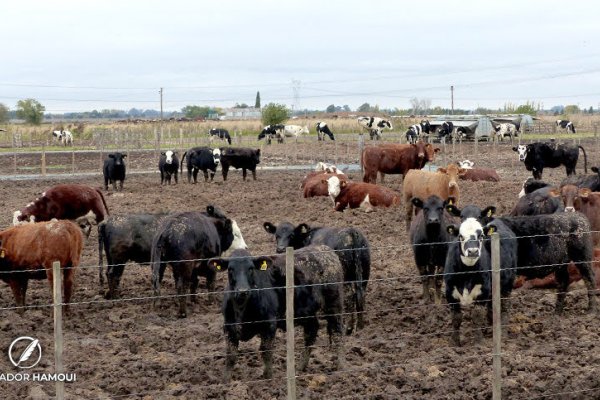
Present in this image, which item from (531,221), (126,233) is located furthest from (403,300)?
(126,233)

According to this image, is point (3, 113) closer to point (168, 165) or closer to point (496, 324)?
point (168, 165)

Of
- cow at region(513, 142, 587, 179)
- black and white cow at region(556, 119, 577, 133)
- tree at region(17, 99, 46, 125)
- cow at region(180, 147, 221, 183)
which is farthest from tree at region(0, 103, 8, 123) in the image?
cow at region(513, 142, 587, 179)

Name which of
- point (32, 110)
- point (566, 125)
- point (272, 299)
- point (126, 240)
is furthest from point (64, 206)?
point (32, 110)

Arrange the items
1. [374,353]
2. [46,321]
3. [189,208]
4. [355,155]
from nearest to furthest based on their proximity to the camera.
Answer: [374,353] < [46,321] < [189,208] < [355,155]

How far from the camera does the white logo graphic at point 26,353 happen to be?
851 centimetres

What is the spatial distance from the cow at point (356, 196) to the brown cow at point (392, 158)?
580cm

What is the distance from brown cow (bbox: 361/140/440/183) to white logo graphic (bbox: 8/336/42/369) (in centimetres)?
1736

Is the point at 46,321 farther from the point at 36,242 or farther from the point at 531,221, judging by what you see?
the point at 531,221

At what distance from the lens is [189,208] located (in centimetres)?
2042

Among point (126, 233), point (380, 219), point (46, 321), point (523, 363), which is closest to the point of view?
point (523, 363)

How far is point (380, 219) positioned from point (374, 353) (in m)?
9.51

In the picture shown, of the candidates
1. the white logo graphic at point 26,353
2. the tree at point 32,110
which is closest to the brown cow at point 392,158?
the white logo graphic at point 26,353

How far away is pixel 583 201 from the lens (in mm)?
14211

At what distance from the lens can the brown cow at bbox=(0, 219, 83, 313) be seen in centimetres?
1054
